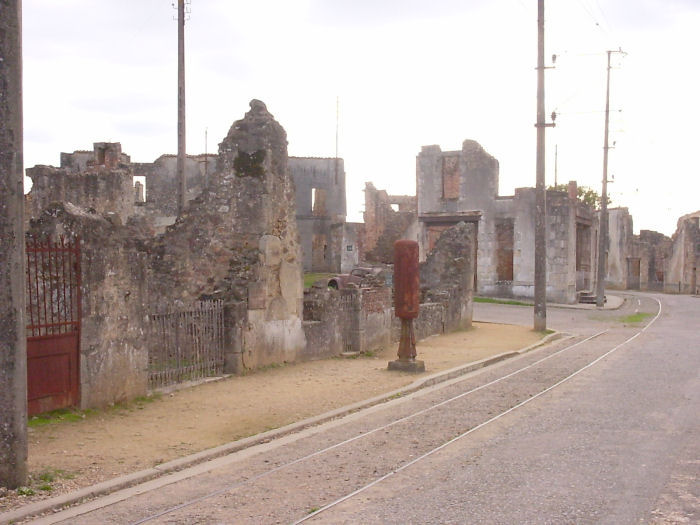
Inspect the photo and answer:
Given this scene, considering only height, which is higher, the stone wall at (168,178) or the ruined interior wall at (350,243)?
the stone wall at (168,178)

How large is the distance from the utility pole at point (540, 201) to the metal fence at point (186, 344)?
13.0 metres

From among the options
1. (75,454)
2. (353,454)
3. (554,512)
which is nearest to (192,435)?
(75,454)

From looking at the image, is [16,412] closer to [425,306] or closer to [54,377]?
[54,377]

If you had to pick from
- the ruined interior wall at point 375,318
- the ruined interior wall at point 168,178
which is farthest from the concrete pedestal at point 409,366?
the ruined interior wall at point 168,178

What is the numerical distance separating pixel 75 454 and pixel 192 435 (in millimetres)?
1488

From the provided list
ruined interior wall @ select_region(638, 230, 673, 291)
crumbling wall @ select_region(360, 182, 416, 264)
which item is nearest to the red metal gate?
crumbling wall @ select_region(360, 182, 416, 264)

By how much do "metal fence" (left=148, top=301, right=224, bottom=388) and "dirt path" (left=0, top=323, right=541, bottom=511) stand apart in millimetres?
343

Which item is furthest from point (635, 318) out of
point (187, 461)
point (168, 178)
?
point (168, 178)

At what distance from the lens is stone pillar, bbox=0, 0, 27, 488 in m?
6.75

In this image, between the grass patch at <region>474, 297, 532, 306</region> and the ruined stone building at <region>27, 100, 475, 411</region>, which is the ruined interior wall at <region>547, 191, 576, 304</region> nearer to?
the grass patch at <region>474, 297, 532, 306</region>

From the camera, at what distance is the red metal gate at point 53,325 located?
9195mm

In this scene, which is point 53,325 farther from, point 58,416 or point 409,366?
point 409,366

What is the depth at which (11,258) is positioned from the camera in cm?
683

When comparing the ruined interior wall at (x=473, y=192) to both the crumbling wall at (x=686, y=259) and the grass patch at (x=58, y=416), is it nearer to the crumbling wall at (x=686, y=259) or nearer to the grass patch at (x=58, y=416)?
the crumbling wall at (x=686, y=259)
